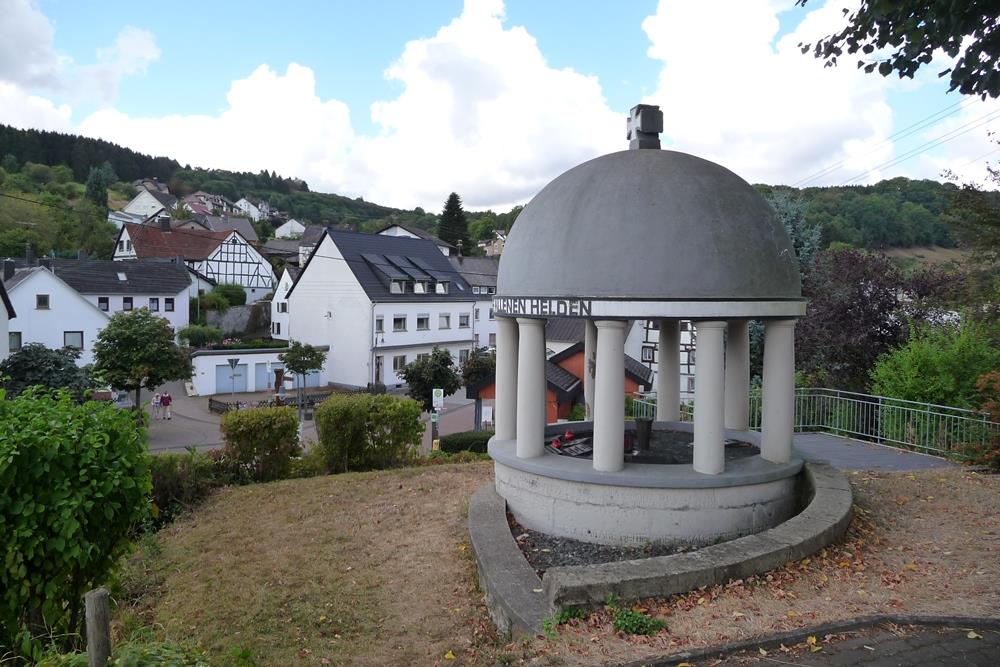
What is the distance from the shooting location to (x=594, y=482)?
10219 millimetres

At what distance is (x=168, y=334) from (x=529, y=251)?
28681 mm

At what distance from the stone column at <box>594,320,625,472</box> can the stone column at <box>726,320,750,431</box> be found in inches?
121

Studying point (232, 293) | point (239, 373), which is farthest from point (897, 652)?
point (232, 293)

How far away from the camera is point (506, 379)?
1245cm

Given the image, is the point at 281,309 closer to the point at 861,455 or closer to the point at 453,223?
the point at 861,455

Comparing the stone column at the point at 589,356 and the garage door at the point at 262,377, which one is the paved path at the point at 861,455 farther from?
the garage door at the point at 262,377

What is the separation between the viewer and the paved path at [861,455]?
1532cm

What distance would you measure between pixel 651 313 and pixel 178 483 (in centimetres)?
1100

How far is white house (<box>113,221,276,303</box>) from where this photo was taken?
228 feet

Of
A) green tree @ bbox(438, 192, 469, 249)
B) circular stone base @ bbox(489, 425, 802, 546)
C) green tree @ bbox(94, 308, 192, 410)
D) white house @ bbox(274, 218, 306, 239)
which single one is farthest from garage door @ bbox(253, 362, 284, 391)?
white house @ bbox(274, 218, 306, 239)

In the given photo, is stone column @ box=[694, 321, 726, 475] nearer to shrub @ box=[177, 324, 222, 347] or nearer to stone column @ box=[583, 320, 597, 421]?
stone column @ box=[583, 320, 597, 421]

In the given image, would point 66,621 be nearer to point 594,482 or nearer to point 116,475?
point 116,475

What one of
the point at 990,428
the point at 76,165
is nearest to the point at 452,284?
the point at 990,428

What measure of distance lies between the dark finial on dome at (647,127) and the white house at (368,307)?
33631 millimetres
